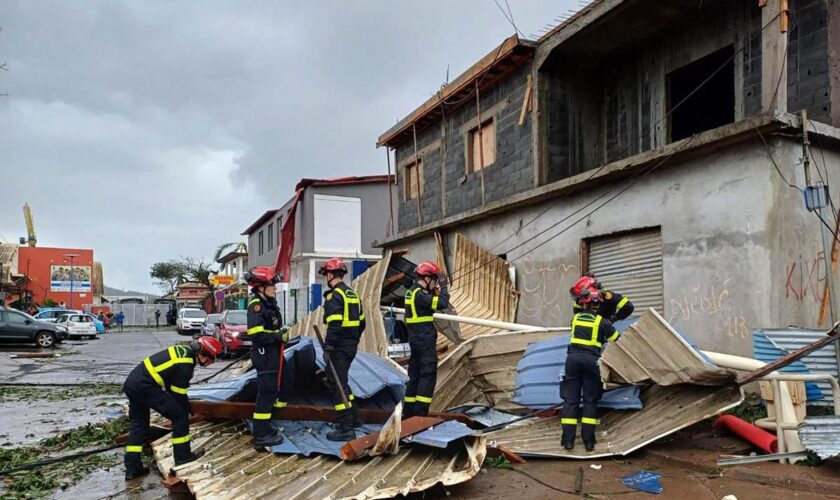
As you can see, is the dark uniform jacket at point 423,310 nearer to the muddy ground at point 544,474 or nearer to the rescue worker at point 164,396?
the muddy ground at point 544,474

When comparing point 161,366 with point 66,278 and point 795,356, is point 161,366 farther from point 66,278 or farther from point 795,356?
point 66,278

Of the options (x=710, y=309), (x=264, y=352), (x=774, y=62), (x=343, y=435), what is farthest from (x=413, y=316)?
(x=774, y=62)

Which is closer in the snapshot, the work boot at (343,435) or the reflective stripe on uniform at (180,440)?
the reflective stripe on uniform at (180,440)

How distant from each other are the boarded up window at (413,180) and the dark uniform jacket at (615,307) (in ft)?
35.0

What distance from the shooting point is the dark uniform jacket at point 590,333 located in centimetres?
582

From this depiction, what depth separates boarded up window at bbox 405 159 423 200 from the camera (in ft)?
56.6

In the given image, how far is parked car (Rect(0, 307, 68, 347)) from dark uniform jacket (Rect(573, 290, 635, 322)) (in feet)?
74.4

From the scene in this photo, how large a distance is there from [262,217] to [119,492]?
32920 mm

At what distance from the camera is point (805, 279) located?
7539 mm

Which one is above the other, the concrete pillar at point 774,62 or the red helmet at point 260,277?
the concrete pillar at point 774,62

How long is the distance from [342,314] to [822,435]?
170 inches

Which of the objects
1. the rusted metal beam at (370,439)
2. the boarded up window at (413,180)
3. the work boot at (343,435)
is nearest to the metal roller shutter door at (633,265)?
the rusted metal beam at (370,439)

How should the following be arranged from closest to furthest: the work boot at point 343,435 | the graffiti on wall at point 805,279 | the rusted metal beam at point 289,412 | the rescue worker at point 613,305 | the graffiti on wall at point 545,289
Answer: the work boot at point 343,435 → the rusted metal beam at point 289,412 → the rescue worker at point 613,305 → the graffiti on wall at point 805,279 → the graffiti on wall at point 545,289

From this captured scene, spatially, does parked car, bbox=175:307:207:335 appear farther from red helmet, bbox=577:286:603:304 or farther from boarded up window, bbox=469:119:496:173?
red helmet, bbox=577:286:603:304
